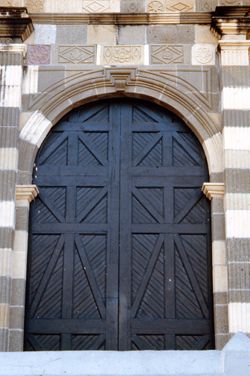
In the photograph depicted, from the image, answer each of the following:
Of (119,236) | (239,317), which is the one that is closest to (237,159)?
(119,236)

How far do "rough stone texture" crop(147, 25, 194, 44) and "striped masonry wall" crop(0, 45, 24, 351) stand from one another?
1829 mm

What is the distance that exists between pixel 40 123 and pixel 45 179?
757 millimetres


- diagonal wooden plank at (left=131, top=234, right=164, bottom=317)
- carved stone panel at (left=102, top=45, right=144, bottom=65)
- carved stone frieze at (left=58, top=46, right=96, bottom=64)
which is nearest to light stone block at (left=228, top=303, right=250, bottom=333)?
diagonal wooden plank at (left=131, top=234, right=164, bottom=317)

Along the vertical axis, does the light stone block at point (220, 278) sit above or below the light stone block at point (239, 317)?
above

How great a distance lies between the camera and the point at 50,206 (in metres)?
10.7

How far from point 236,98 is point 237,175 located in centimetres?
108

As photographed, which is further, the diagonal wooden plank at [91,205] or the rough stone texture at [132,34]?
the rough stone texture at [132,34]

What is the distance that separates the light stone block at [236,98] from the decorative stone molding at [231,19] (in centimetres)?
84

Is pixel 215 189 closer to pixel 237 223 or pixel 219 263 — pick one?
pixel 237 223

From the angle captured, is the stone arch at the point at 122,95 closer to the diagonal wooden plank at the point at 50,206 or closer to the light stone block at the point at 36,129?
the light stone block at the point at 36,129

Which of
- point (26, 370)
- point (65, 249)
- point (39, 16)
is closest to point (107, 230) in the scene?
point (65, 249)

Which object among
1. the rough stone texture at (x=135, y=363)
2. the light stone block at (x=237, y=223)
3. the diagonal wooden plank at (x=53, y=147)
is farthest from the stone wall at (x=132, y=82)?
the rough stone texture at (x=135, y=363)

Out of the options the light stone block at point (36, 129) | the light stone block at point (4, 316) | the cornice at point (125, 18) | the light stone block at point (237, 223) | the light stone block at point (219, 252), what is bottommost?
the light stone block at point (4, 316)

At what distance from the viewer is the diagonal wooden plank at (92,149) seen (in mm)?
10895
